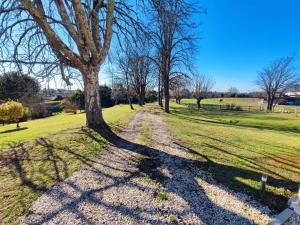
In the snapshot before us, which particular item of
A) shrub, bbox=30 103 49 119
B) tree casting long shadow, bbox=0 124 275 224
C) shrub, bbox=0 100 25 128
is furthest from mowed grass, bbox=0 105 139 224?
shrub, bbox=30 103 49 119

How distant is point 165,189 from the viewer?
146 inches

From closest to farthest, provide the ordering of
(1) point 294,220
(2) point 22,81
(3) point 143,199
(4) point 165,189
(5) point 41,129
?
(1) point 294,220
(3) point 143,199
(4) point 165,189
(2) point 22,81
(5) point 41,129

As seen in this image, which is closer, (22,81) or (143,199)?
(143,199)

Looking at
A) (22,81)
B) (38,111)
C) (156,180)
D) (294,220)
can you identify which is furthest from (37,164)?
(38,111)

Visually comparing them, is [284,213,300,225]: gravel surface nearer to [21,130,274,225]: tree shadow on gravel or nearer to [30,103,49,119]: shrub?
[21,130,274,225]: tree shadow on gravel

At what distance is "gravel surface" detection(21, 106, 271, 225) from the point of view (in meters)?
2.85

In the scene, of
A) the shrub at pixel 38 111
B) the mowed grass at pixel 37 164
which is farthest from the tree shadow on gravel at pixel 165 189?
the shrub at pixel 38 111

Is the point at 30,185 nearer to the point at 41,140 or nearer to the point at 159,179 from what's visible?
the point at 159,179

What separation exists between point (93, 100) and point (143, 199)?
16.1 feet

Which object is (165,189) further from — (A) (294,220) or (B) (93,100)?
(B) (93,100)

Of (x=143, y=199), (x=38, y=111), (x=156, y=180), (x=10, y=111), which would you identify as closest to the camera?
(x=143, y=199)

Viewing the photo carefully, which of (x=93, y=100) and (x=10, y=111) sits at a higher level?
(x=93, y=100)

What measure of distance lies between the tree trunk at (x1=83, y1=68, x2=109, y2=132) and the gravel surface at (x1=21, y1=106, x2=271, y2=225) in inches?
113

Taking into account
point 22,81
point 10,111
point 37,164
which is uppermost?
point 22,81
